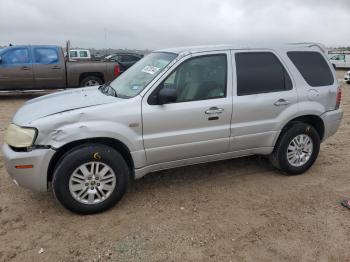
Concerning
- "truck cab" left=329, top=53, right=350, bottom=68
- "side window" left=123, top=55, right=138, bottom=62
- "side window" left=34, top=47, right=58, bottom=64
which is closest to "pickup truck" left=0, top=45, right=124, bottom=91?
"side window" left=34, top=47, right=58, bottom=64

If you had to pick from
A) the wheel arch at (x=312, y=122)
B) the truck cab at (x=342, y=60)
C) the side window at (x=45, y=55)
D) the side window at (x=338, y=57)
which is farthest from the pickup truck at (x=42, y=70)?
the side window at (x=338, y=57)

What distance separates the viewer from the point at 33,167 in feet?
11.0

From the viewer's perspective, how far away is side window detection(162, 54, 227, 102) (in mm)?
3862

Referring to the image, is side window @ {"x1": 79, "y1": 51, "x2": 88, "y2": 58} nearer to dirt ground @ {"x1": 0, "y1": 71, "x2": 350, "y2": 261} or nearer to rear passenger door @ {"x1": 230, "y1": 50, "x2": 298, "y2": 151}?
dirt ground @ {"x1": 0, "y1": 71, "x2": 350, "y2": 261}

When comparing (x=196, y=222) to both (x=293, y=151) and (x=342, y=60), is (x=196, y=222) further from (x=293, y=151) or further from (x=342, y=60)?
(x=342, y=60)

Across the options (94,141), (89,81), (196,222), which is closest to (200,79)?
(94,141)

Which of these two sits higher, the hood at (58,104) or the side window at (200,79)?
the side window at (200,79)

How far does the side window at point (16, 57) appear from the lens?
10.7m

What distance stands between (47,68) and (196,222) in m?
9.12

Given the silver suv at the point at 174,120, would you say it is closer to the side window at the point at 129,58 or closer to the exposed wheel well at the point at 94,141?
the exposed wheel well at the point at 94,141

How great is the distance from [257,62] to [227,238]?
2.27 meters

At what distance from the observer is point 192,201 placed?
3.96m

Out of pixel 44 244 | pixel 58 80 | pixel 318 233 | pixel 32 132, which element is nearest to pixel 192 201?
pixel 318 233

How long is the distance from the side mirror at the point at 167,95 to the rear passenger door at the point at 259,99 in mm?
858
